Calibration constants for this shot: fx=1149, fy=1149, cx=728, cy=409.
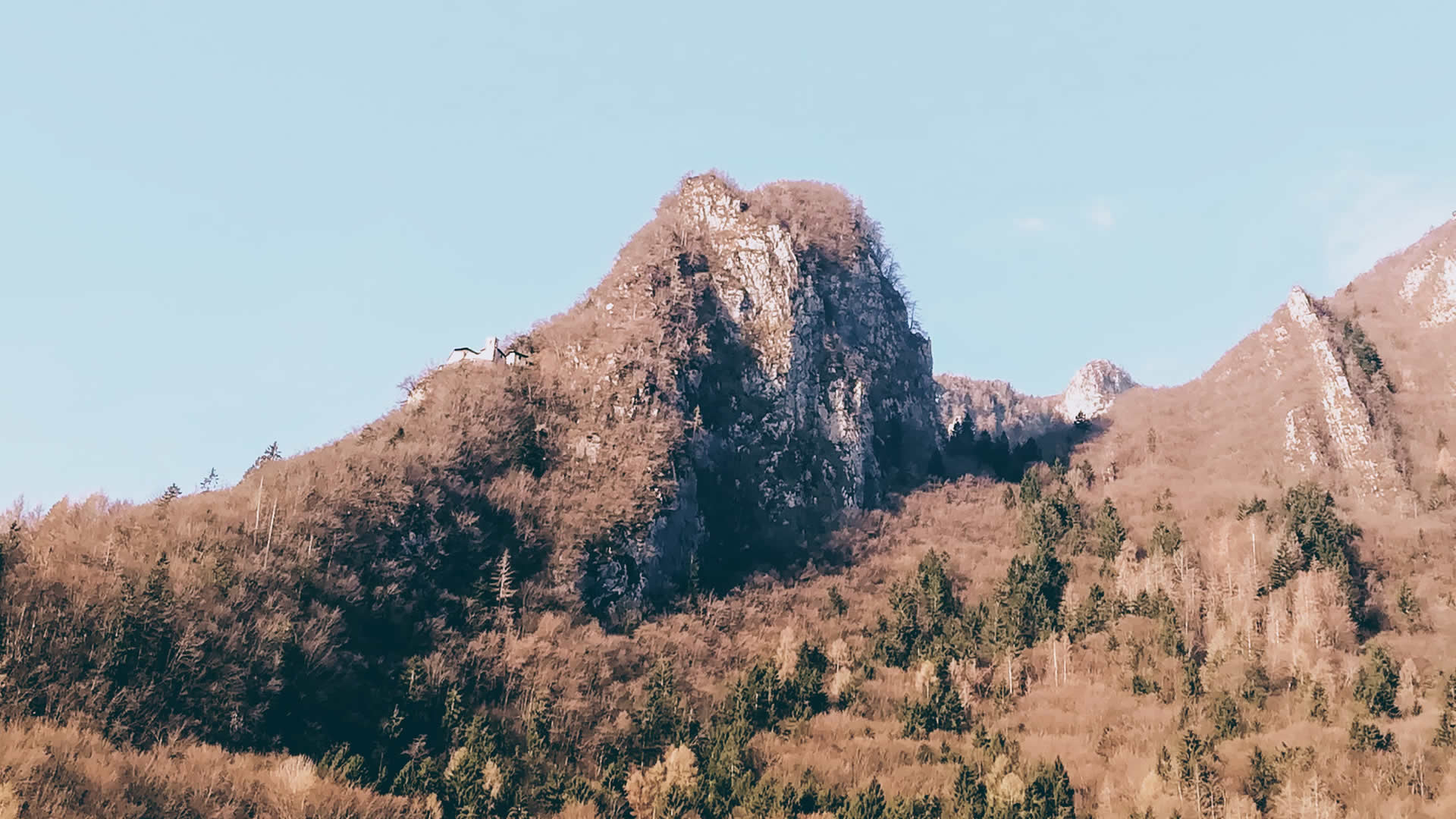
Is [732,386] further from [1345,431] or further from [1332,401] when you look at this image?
[1332,401]

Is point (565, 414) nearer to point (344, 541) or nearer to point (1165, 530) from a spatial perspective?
point (344, 541)

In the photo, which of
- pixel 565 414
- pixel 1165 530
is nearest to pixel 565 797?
pixel 565 414

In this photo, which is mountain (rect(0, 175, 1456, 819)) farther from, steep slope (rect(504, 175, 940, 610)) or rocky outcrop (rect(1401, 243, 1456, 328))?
rocky outcrop (rect(1401, 243, 1456, 328))

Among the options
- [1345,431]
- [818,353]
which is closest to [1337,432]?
[1345,431]

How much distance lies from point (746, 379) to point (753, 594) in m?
27.8

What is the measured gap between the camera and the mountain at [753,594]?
76.1 metres

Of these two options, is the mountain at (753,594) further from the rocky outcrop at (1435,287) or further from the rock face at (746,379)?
the rocky outcrop at (1435,287)

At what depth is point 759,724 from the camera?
8988cm

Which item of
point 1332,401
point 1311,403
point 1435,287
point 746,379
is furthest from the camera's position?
point 1435,287

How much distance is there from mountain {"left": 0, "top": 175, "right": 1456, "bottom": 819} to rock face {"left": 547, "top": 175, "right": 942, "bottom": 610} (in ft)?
1.65

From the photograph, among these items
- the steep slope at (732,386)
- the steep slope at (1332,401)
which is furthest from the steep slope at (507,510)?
the steep slope at (1332,401)

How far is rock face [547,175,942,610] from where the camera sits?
113625 millimetres

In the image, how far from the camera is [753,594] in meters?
112

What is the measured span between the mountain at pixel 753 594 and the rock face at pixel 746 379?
50 centimetres
